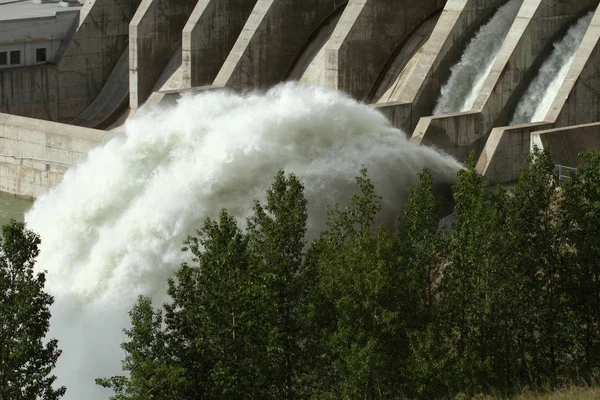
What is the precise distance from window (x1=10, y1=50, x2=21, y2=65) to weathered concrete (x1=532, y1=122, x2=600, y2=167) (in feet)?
62.0

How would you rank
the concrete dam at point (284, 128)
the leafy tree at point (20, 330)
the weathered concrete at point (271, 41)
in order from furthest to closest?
1. the weathered concrete at point (271, 41)
2. the concrete dam at point (284, 128)
3. the leafy tree at point (20, 330)

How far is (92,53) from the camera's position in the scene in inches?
1797

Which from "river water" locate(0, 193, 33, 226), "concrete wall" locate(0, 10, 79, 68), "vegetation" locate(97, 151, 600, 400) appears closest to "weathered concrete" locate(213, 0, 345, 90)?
"river water" locate(0, 193, 33, 226)

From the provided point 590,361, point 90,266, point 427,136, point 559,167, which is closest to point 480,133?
point 427,136

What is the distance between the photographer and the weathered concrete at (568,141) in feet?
104

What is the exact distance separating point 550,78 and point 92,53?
16.5m

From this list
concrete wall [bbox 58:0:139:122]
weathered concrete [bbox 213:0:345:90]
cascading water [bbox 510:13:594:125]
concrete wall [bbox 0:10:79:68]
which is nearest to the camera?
cascading water [bbox 510:13:594:125]

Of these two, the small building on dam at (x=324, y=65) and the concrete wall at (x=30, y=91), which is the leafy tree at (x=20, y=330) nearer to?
the small building on dam at (x=324, y=65)

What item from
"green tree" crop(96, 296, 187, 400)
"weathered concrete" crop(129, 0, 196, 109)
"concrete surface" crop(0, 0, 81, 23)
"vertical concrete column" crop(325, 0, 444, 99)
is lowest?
"green tree" crop(96, 296, 187, 400)

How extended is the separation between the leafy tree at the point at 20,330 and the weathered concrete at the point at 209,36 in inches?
834

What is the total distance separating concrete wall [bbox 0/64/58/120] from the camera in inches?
1731

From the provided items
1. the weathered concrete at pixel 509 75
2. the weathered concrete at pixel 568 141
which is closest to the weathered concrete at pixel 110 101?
the weathered concrete at pixel 509 75

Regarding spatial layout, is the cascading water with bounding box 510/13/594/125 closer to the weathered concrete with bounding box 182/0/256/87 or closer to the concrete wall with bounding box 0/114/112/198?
the concrete wall with bounding box 0/114/112/198

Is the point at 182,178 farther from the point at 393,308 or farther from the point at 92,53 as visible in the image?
the point at 92,53
